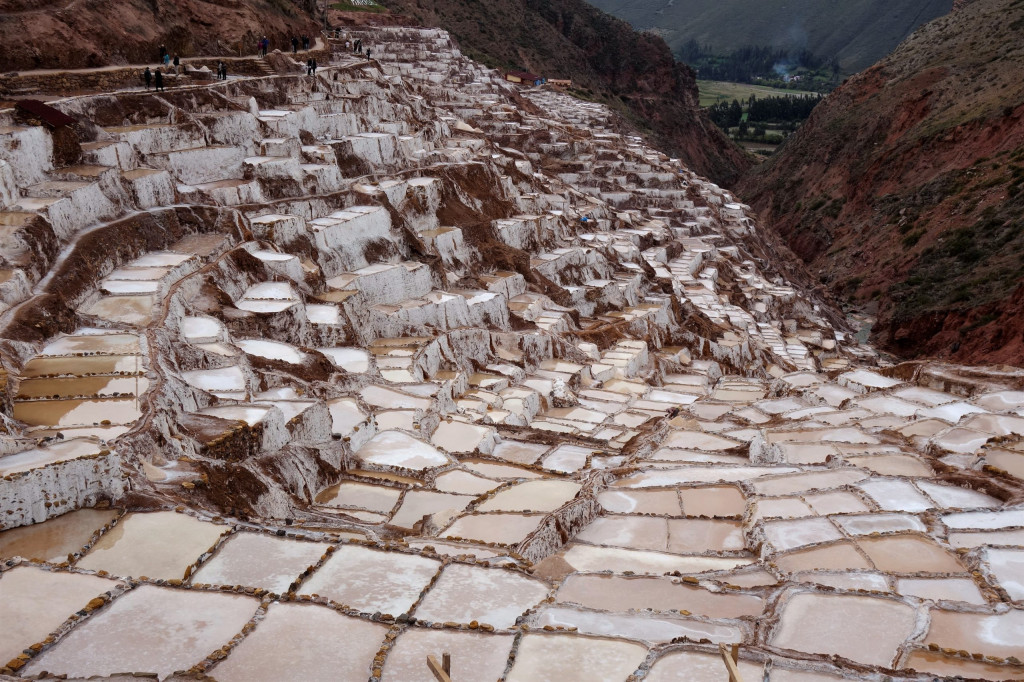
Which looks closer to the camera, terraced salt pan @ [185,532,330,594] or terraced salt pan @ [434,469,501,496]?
terraced salt pan @ [185,532,330,594]

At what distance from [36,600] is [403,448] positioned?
8.31m

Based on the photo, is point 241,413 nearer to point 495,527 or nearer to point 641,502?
point 495,527

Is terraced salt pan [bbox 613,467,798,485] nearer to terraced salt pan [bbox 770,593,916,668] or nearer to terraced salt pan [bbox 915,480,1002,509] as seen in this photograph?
terraced salt pan [bbox 915,480,1002,509]

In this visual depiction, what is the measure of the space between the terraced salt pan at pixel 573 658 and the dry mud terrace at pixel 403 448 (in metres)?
0.03

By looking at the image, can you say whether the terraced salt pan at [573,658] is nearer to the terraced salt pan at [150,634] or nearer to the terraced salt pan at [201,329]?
the terraced salt pan at [150,634]

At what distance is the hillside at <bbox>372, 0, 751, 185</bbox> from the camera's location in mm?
83688

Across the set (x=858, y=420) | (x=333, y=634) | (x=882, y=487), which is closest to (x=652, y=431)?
(x=858, y=420)

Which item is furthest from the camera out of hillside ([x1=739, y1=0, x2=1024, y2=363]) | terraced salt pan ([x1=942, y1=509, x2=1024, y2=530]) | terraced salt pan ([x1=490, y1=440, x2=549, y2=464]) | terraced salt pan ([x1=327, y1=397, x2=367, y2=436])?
hillside ([x1=739, y1=0, x2=1024, y2=363])

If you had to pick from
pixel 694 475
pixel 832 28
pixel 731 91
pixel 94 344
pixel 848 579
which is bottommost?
pixel 694 475

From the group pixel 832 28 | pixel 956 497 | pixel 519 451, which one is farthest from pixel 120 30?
pixel 832 28

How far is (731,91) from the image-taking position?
158 meters

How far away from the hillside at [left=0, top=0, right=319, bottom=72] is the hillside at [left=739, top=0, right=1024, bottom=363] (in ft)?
108

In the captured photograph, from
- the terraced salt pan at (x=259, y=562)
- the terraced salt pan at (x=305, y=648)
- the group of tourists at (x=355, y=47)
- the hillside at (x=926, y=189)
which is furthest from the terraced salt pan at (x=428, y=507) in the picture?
the group of tourists at (x=355, y=47)

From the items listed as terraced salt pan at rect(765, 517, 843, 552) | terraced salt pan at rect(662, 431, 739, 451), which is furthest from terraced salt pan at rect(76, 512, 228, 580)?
terraced salt pan at rect(662, 431, 739, 451)
